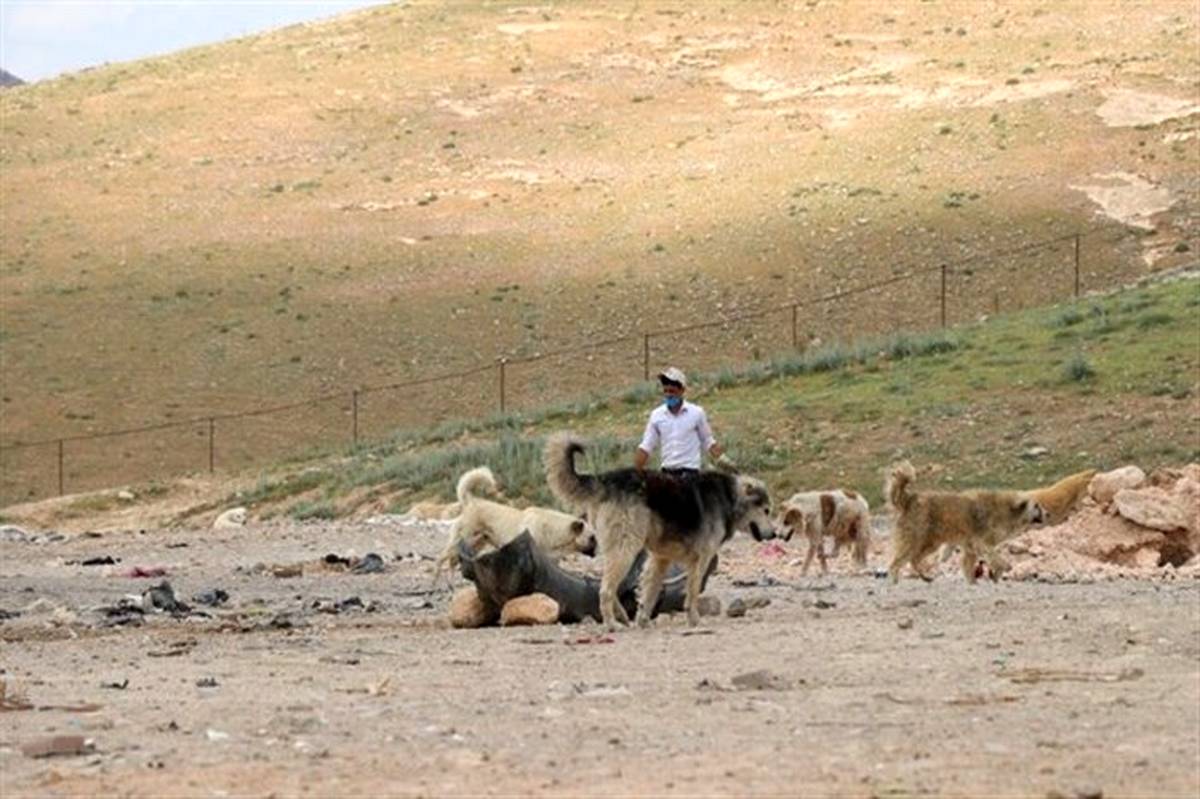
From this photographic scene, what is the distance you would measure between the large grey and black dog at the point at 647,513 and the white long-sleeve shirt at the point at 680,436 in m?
0.28

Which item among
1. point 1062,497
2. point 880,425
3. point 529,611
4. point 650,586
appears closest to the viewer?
point 650,586

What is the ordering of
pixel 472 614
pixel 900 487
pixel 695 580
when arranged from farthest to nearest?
pixel 900 487 < pixel 472 614 < pixel 695 580

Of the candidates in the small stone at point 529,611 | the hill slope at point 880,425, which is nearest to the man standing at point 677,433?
the small stone at point 529,611

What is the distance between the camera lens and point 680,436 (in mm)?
18891

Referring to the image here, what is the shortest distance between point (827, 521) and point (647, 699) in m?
12.4

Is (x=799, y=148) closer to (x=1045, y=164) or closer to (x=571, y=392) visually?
(x=1045, y=164)

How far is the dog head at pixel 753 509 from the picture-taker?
1880 cm

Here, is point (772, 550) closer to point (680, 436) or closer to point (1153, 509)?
point (1153, 509)

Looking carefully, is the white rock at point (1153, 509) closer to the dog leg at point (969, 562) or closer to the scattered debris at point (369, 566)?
the dog leg at point (969, 562)

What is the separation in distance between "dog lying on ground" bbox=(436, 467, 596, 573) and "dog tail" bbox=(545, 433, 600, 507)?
434cm

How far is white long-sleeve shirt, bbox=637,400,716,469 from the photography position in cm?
1889

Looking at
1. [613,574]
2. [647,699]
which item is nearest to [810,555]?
[613,574]

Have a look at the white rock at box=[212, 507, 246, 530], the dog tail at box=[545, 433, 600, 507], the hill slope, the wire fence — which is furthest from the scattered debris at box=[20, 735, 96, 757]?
the wire fence

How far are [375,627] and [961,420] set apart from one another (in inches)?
789
